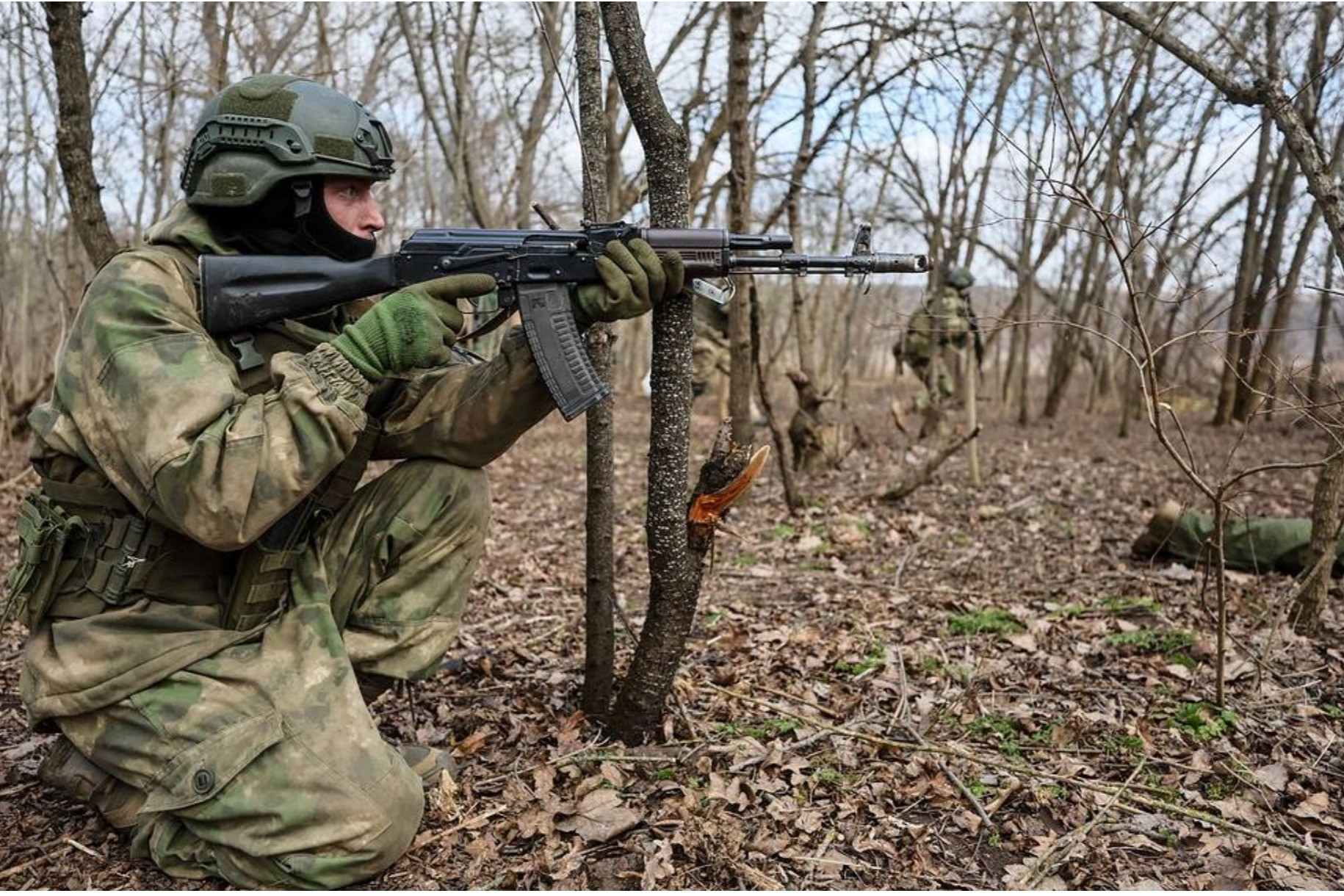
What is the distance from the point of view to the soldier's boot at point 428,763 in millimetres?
3014

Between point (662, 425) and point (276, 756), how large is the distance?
1478 mm

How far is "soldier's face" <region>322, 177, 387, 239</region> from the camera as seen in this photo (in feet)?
9.87

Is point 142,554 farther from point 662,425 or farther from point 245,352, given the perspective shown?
point 662,425

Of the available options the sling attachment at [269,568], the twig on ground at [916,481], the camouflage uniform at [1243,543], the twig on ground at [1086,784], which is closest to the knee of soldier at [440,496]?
the sling attachment at [269,568]

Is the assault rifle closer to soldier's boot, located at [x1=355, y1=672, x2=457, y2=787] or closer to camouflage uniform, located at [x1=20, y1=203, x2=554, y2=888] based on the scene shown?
camouflage uniform, located at [x1=20, y1=203, x2=554, y2=888]

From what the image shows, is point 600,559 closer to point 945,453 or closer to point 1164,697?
point 1164,697

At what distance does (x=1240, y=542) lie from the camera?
18.0 ft

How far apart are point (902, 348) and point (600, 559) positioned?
11903 millimetres

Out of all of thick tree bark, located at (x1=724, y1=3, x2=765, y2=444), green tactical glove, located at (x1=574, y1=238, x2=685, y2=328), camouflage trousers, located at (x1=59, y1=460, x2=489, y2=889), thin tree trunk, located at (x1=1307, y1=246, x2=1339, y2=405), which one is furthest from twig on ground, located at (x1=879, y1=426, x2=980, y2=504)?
camouflage trousers, located at (x1=59, y1=460, x2=489, y2=889)

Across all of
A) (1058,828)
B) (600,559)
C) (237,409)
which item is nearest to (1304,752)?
(1058,828)

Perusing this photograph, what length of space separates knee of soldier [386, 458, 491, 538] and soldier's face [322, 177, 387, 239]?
78 centimetres

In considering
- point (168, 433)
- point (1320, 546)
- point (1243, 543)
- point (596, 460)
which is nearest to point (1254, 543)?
point (1243, 543)

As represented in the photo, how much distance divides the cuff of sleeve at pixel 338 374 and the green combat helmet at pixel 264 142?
1.91ft

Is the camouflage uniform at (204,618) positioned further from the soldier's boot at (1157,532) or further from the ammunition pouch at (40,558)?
the soldier's boot at (1157,532)
